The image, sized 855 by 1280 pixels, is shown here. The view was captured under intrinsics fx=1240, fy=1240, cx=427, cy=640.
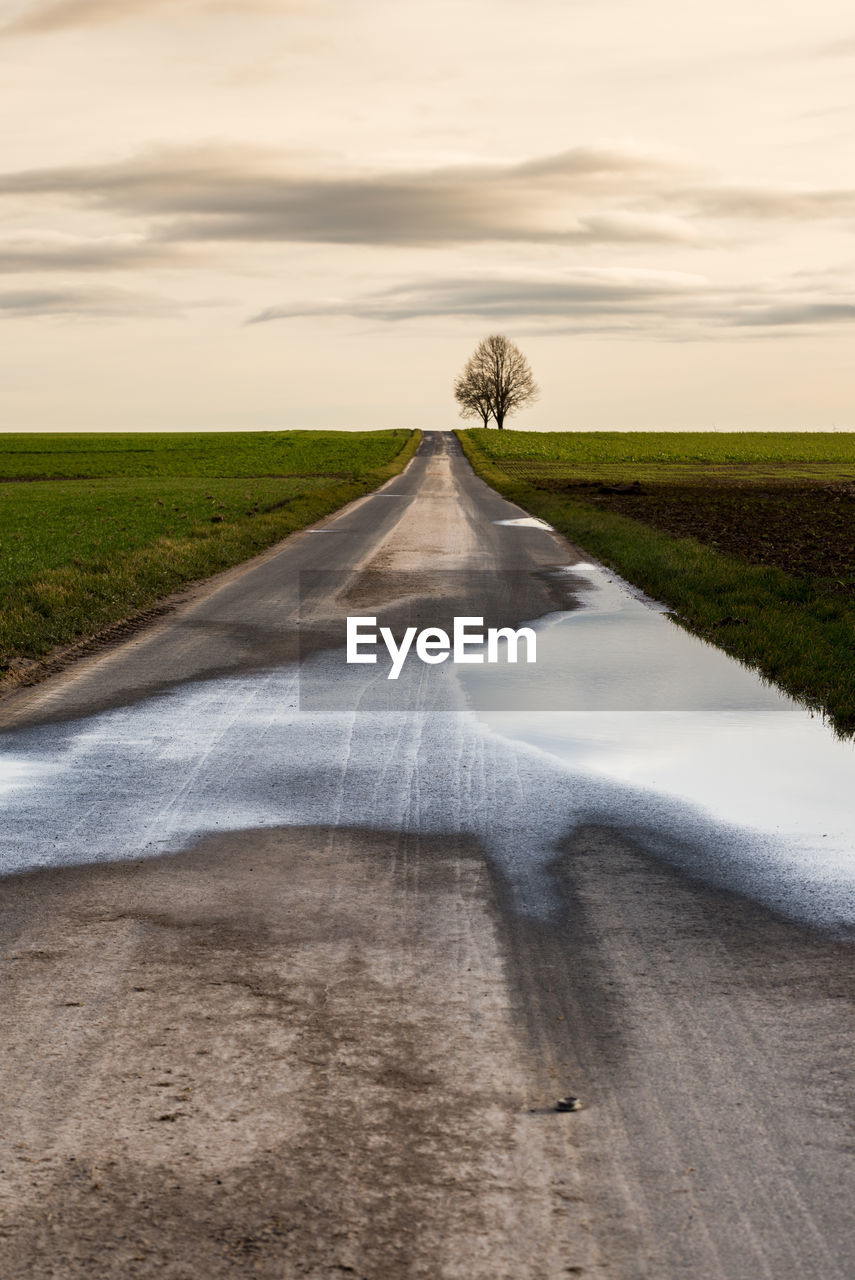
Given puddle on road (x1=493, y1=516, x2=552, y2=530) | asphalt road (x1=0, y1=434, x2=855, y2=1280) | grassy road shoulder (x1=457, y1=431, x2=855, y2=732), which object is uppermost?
puddle on road (x1=493, y1=516, x2=552, y2=530)

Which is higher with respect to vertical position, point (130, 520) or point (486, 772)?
point (130, 520)

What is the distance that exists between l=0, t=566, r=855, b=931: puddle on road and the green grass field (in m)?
3.36

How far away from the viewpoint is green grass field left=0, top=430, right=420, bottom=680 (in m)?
15.0

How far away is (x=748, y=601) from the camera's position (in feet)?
52.0

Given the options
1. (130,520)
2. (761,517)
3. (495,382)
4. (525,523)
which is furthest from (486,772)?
(495,382)

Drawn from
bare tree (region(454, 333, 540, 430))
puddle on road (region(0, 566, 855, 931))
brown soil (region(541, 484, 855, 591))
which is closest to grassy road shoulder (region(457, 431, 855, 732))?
puddle on road (region(0, 566, 855, 931))

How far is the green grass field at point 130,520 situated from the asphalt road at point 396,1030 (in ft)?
17.9

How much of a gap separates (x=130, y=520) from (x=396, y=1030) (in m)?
31.8

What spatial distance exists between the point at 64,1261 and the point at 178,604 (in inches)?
534

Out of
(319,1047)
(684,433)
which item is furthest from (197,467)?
(319,1047)

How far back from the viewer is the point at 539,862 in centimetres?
649

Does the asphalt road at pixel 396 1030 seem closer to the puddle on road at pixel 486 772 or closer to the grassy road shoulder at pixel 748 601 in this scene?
the puddle on road at pixel 486 772

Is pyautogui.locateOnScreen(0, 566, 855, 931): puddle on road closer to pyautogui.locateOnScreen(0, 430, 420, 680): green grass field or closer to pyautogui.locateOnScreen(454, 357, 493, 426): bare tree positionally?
pyautogui.locateOnScreen(0, 430, 420, 680): green grass field

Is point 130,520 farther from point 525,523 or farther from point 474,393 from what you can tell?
point 474,393
